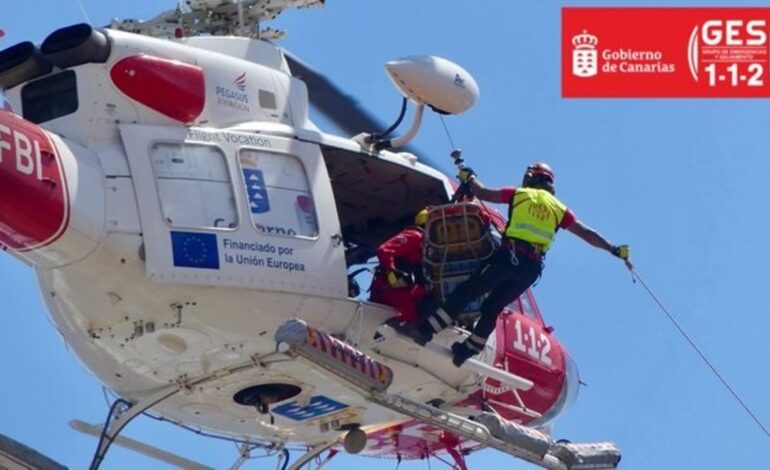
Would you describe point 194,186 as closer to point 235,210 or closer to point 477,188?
point 235,210

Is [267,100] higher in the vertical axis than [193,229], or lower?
higher

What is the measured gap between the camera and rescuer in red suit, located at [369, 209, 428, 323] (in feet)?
59.5

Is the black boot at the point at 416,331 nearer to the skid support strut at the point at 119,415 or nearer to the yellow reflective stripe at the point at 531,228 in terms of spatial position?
the yellow reflective stripe at the point at 531,228

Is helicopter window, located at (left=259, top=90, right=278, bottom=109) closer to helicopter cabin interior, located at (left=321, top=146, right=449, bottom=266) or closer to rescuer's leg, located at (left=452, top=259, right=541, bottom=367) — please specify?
helicopter cabin interior, located at (left=321, top=146, right=449, bottom=266)

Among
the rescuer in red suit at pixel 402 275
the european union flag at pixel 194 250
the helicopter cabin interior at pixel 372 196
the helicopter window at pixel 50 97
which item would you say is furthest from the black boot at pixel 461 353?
the helicopter window at pixel 50 97

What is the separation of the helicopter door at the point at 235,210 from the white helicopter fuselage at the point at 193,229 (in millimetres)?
17

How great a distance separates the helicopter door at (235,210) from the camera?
1644 centimetres

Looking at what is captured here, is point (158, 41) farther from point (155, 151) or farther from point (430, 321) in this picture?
point (430, 321)

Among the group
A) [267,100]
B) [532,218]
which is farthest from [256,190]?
[532,218]

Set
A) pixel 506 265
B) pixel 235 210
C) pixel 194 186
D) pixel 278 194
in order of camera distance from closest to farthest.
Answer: pixel 194 186 < pixel 235 210 < pixel 278 194 < pixel 506 265

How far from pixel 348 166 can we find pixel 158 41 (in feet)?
8.20

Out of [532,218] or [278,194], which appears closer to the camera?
[278,194]

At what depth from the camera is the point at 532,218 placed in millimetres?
18188

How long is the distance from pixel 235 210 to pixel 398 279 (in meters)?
2.04
